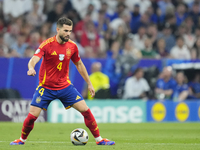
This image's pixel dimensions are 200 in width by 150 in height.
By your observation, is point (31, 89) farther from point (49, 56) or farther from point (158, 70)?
point (49, 56)

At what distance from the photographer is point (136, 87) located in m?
14.3

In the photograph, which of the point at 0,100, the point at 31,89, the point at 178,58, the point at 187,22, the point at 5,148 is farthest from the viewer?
the point at 187,22

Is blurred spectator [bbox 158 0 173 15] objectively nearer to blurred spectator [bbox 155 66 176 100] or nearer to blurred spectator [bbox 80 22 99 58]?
blurred spectator [bbox 80 22 99 58]

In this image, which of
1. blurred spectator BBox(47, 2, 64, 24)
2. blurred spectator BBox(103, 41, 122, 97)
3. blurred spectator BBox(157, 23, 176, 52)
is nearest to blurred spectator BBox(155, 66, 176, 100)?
blurred spectator BBox(103, 41, 122, 97)

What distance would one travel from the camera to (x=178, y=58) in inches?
606

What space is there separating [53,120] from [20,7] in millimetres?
5266

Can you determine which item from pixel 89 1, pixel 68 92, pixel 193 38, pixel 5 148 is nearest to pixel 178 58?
pixel 193 38

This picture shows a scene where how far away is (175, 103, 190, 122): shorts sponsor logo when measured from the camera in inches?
552

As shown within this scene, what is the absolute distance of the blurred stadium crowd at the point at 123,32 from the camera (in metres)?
14.5

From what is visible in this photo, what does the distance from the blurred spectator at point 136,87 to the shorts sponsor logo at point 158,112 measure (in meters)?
0.61

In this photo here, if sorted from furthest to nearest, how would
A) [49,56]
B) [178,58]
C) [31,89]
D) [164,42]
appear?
[164,42] → [178,58] → [31,89] → [49,56]

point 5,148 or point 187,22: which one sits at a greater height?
point 187,22

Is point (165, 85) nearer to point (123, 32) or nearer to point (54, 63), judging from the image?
point (123, 32)

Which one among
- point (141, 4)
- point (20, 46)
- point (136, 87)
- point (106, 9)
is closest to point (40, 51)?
point (136, 87)
